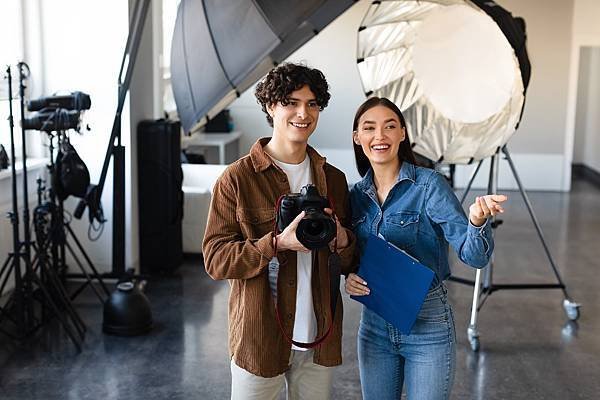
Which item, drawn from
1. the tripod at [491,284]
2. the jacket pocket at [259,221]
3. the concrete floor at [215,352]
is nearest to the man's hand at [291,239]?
the jacket pocket at [259,221]

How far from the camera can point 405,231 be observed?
2.29 meters

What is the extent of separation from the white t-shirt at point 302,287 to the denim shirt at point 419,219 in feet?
0.66

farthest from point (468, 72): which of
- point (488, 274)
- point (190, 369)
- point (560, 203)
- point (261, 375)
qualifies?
point (560, 203)

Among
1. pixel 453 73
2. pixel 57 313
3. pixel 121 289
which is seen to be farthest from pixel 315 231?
pixel 121 289

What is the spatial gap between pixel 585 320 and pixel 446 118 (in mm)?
2044

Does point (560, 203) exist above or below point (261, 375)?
below

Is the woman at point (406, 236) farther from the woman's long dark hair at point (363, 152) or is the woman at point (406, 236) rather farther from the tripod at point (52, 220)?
the tripod at point (52, 220)

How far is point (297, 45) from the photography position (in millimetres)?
5836

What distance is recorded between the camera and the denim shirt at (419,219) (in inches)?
88.2

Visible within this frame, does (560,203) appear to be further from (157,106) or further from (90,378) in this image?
(90,378)

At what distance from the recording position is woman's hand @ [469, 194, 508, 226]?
2.09m

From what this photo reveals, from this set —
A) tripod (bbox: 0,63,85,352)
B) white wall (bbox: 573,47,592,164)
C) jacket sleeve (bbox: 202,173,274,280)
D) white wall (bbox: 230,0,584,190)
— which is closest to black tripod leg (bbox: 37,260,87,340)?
tripod (bbox: 0,63,85,352)

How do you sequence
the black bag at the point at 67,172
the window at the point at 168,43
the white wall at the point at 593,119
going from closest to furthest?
the black bag at the point at 67,172
the window at the point at 168,43
the white wall at the point at 593,119

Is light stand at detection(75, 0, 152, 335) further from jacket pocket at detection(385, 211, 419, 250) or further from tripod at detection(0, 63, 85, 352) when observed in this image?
jacket pocket at detection(385, 211, 419, 250)
